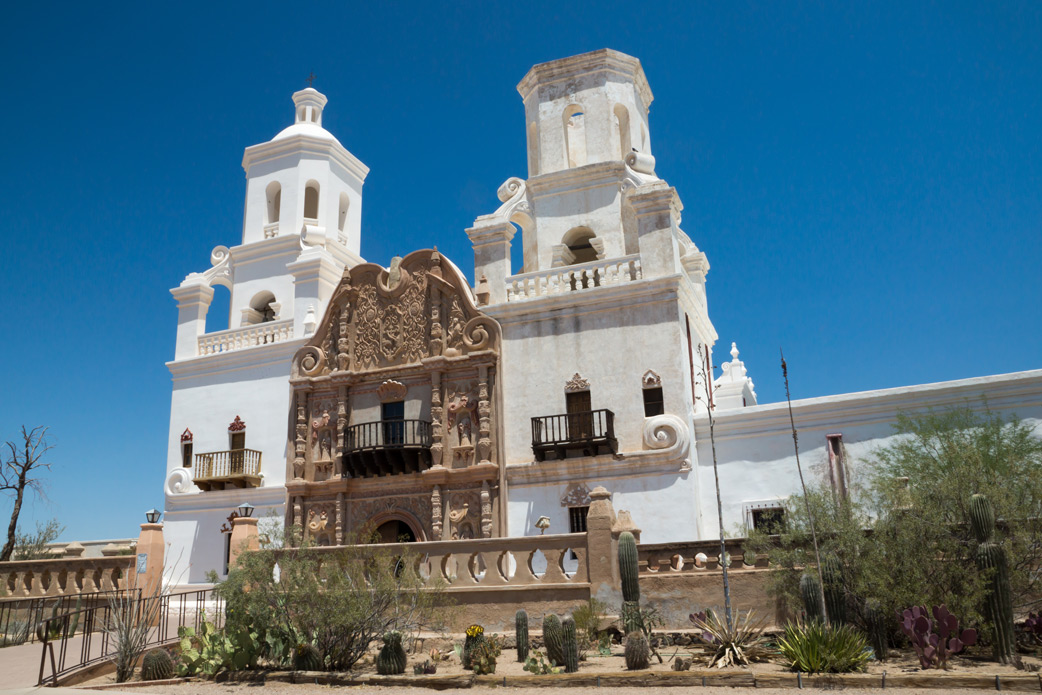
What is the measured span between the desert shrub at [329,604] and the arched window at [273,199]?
17870mm

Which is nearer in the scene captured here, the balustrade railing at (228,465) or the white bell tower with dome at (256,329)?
the balustrade railing at (228,465)

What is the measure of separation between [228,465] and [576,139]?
1509 cm

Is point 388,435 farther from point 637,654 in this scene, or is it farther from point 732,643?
point 732,643

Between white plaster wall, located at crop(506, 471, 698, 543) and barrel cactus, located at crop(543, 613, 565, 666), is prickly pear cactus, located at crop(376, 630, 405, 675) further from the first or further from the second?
white plaster wall, located at crop(506, 471, 698, 543)

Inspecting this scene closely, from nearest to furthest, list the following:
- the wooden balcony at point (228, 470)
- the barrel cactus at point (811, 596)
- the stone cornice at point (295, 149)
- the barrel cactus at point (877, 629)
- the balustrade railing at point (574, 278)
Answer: the barrel cactus at point (877, 629) → the barrel cactus at point (811, 596) → the balustrade railing at point (574, 278) → the wooden balcony at point (228, 470) → the stone cornice at point (295, 149)

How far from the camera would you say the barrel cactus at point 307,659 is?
13.2 meters

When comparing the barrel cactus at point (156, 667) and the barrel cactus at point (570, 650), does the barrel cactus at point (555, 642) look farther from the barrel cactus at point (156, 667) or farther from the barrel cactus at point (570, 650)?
the barrel cactus at point (156, 667)

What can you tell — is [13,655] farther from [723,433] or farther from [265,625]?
[723,433]

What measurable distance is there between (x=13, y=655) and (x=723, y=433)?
1596 cm

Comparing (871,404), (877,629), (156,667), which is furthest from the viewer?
(871,404)

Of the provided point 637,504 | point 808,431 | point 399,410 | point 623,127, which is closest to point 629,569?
point 637,504

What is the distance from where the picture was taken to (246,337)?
26797 millimetres

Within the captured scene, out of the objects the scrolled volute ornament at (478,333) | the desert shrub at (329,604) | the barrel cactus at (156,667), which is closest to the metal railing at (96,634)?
the barrel cactus at (156,667)

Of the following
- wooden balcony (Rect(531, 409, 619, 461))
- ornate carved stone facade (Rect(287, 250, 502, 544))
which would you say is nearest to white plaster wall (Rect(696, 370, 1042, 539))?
wooden balcony (Rect(531, 409, 619, 461))
